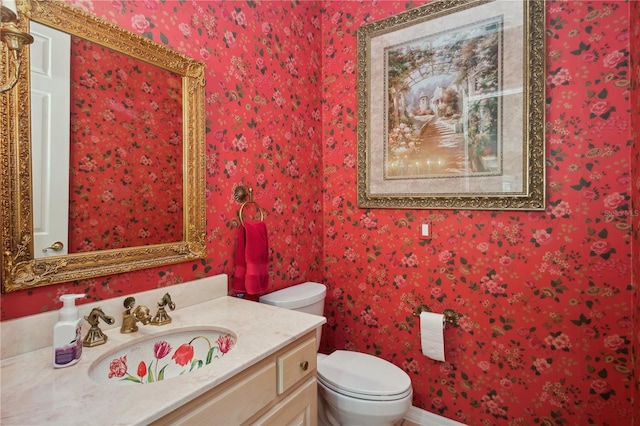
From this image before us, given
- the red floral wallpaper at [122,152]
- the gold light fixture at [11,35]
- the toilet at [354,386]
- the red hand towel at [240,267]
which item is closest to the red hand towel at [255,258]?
the red hand towel at [240,267]

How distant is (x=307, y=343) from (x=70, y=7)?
1376mm

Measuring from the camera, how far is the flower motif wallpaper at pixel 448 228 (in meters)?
1.37

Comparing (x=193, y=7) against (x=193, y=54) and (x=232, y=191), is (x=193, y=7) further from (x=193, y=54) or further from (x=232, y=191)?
(x=232, y=191)

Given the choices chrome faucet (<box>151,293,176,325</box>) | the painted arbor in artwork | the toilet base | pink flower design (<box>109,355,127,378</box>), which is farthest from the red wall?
pink flower design (<box>109,355,127,378</box>)

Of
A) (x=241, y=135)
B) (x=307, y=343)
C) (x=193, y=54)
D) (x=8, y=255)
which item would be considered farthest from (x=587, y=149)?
(x=8, y=255)

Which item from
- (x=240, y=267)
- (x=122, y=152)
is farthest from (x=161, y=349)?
(x=122, y=152)

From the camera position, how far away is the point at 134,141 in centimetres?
124

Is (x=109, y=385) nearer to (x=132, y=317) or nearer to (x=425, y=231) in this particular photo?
(x=132, y=317)

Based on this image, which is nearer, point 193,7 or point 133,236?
point 133,236

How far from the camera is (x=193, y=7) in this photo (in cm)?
144

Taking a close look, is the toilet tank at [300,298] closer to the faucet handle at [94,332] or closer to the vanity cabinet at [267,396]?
the vanity cabinet at [267,396]

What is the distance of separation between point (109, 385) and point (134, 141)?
0.85 meters

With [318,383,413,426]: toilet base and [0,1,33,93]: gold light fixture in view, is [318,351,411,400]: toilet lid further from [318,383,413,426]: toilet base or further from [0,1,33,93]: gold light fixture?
[0,1,33,93]: gold light fixture

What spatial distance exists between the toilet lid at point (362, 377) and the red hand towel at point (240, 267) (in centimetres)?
57
